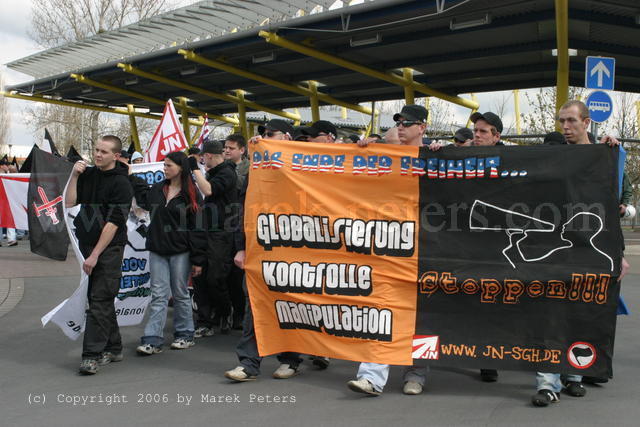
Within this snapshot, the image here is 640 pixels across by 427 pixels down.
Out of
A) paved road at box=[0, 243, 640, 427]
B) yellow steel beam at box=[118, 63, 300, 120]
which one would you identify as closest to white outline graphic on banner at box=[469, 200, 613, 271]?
paved road at box=[0, 243, 640, 427]

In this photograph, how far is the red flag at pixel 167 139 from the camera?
8180mm

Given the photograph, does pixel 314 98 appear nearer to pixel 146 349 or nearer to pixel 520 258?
pixel 146 349

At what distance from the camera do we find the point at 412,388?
17.2 feet

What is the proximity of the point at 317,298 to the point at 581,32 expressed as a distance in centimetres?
1177

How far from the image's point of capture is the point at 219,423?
457cm

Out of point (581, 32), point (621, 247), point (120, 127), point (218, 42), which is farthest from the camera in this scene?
point (120, 127)

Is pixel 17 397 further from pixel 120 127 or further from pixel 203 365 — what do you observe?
pixel 120 127

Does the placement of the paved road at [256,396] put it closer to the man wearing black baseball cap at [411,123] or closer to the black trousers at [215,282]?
the black trousers at [215,282]

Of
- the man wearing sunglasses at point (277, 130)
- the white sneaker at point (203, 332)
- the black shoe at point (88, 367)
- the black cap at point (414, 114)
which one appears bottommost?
the white sneaker at point (203, 332)

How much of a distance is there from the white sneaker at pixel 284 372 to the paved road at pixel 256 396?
6 centimetres

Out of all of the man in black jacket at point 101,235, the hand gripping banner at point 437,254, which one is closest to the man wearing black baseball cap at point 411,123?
the hand gripping banner at point 437,254

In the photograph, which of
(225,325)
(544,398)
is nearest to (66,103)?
(225,325)

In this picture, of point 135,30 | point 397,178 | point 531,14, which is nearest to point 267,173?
point 397,178

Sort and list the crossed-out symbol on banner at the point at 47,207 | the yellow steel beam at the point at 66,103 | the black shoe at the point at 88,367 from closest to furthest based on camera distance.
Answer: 1. the black shoe at the point at 88,367
2. the crossed-out symbol on banner at the point at 47,207
3. the yellow steel beam at the point at 66,103
